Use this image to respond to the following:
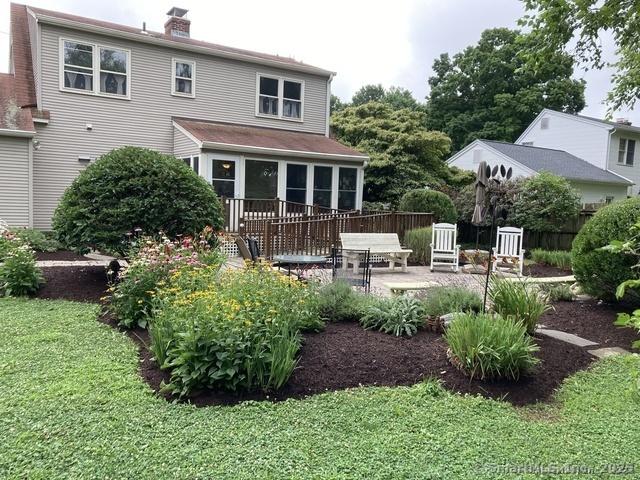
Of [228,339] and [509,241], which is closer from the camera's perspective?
[228,339]

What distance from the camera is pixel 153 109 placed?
14648mm

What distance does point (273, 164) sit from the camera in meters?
14.5

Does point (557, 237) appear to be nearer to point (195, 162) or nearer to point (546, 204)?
point (546, 204)

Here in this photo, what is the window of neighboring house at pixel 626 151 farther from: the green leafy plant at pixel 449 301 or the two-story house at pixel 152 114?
the green leafy plant at pixel 449 301

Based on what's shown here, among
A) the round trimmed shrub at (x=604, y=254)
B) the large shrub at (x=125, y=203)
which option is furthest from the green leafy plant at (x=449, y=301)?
the large shrub at (x=125, y=203)

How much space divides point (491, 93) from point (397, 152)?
22178mm

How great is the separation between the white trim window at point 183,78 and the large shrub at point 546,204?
11.0 meters

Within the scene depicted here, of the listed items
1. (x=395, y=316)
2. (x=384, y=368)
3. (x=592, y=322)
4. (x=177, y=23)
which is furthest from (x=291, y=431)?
(x=177, y=23)

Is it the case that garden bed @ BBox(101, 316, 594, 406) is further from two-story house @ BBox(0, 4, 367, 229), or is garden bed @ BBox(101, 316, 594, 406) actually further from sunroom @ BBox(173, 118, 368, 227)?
two-story house @ BBox(0, 4, 367, 229)

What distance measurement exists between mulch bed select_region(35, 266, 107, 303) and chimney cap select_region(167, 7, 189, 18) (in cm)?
1231

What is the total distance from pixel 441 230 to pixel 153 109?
966 cm

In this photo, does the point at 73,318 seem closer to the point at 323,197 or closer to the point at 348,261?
the point at 348,261

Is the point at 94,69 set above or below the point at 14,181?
above

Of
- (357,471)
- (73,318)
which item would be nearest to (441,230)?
(73,318)
